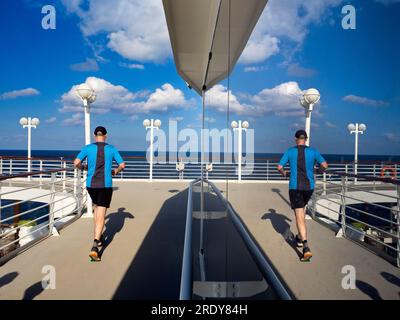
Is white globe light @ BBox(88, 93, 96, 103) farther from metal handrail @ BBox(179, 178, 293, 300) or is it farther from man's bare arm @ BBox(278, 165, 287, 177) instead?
metal handrail @ BBox(179, 178, 293, 300)

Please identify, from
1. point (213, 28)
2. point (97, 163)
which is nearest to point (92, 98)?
point (97, 163)

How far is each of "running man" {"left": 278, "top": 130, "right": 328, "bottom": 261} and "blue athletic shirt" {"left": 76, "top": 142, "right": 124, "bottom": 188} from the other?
170 cm

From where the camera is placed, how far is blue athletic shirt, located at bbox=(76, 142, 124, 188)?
100 inches

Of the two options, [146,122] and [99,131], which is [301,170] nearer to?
[99,131]

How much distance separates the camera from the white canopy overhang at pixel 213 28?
153cm

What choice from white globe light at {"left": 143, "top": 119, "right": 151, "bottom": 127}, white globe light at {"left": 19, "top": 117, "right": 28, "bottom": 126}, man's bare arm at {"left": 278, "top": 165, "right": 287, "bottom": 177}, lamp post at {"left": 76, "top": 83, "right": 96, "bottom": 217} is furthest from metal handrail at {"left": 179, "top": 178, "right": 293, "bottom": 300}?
white globe light at {"left": 19, "top": 117, "right": 28, "bottom": 126}

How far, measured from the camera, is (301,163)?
2.43 metres

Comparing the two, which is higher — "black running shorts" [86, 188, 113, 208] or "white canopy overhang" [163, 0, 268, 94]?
"white canopy overhang" [163, 0, 268, 94]

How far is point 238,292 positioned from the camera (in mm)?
1041

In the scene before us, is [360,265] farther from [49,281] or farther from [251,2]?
[49,281]

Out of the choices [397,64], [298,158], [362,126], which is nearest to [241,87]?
[397,64]

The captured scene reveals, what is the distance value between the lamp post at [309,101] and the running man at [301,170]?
127cm

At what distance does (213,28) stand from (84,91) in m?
2.85
